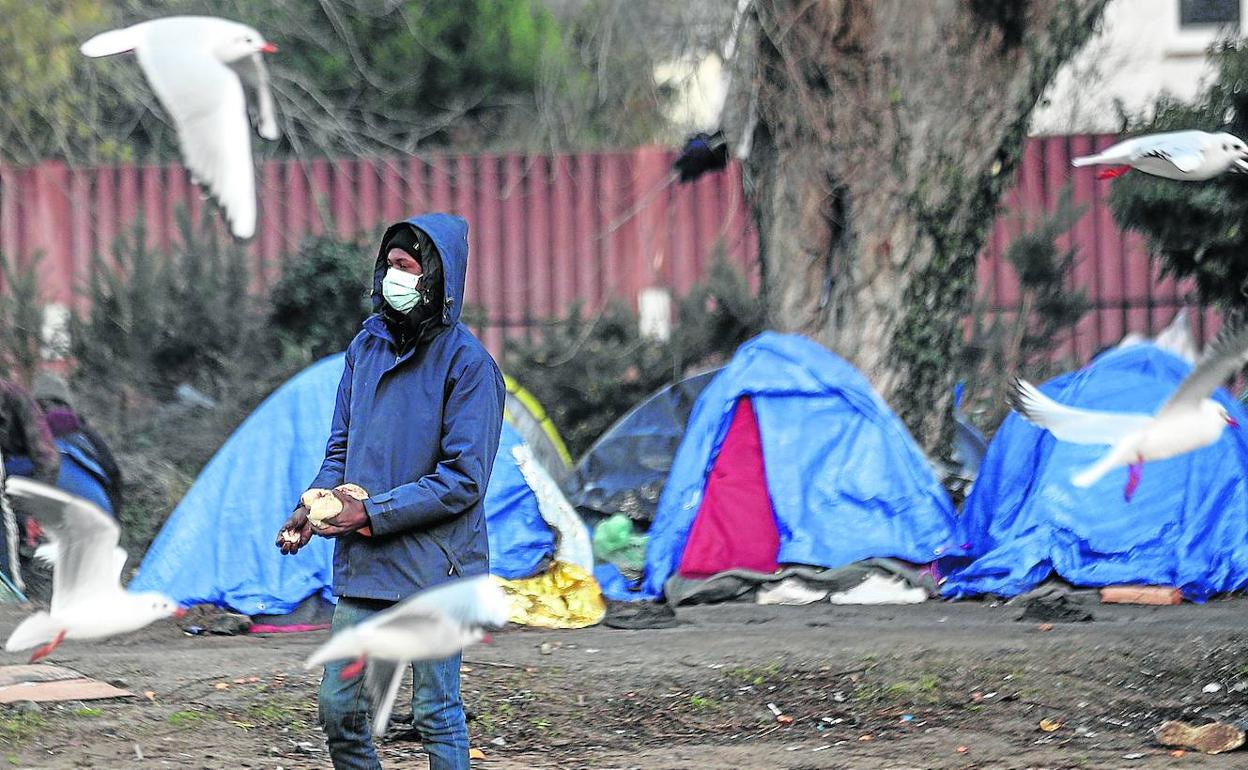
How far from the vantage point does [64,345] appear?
35.2 feet

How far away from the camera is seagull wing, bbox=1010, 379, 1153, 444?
16.9 feet

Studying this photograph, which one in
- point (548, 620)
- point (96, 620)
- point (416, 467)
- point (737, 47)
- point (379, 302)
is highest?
point (737, 47)

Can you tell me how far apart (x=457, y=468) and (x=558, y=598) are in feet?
12.9

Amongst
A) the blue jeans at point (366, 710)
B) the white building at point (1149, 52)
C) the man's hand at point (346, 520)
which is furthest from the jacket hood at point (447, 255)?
the white building at point (1149, 52)

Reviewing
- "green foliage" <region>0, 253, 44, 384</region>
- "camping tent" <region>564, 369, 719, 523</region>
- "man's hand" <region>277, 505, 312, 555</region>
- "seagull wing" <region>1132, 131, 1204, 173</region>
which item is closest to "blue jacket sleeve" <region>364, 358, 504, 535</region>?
"man's hand" <region>277, 505, 312, 555</region>

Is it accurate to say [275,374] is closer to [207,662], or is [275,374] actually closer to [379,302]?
[207,662]

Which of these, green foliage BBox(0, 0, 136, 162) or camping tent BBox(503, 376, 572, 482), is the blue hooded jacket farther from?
green foliage BBox(0, 0, 136, 162)

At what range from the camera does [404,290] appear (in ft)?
12.7

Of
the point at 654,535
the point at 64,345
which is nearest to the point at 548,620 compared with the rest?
the point at 654,535

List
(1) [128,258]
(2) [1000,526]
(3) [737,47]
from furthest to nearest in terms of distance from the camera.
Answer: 1. (1) [128,258]
2. (3) [737,47]
3. (2) [1000,526]

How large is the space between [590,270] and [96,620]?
29.8 feet

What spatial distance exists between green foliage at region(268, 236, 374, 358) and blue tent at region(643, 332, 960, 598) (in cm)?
338

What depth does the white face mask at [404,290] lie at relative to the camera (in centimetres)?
387

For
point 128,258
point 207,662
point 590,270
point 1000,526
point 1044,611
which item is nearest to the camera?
point 207,662
